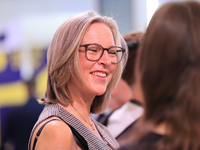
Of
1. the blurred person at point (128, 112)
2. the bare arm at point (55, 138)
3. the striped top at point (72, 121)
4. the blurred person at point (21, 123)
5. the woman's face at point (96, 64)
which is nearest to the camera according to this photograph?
the bare arm at point (55, 138)

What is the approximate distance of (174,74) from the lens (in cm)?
73

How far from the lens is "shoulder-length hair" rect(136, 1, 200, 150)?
Answer: 2.30 ft

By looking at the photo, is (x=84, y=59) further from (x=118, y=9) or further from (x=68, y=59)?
(x=118, y=9)

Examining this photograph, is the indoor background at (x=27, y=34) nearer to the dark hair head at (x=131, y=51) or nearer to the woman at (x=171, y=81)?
the dark hair head at (x=131, y=51)

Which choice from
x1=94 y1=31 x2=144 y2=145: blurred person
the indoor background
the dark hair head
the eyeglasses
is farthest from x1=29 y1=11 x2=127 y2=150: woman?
the indoor background

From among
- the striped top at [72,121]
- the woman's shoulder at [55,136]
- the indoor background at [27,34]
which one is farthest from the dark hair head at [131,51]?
the indoor background at [27,34]

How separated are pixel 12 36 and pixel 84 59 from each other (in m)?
2.40

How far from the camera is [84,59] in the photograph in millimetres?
1428

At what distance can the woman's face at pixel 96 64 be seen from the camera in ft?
4.70

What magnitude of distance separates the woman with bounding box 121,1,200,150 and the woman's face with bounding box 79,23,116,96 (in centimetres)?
68

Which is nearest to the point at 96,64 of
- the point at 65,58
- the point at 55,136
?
the point at 65,58

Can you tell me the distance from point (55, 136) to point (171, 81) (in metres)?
0.67

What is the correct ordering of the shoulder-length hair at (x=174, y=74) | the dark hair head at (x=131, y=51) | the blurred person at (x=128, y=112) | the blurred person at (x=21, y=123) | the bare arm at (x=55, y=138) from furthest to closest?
1. the blurred person at (x=21, y=123)
2. the dark hair head at (x=131, y=51)
3. the blurred person at (x=128, y=112)
4. the bare arm at (x=55, y=138)
5. the shoulder-length hair at (x=174, y=74)

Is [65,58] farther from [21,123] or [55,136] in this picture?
[21,123]
